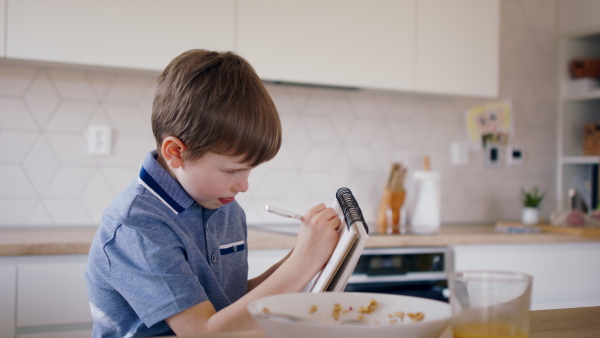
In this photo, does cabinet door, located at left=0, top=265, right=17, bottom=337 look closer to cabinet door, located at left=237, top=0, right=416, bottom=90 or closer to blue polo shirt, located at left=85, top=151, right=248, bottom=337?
blue polo shirt, located at left=85, top=151, right=248, bottom=337

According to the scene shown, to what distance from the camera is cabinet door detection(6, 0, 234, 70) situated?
6.29ft

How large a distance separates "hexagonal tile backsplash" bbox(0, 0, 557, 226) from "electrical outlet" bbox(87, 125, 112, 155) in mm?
25

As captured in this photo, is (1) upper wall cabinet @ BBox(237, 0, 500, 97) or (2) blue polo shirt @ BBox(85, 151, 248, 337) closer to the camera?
(2) blue polo shirt @ BBox(85, 151, 248, 337)

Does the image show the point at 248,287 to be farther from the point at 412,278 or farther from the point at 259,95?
the point at 412,278

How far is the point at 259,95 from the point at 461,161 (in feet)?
6.80

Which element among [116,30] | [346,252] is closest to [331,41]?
[116,30]

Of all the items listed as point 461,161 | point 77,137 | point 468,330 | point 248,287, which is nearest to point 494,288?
point 468,330

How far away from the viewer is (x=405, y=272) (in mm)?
2213

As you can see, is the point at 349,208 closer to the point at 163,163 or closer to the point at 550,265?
the point at 163,163

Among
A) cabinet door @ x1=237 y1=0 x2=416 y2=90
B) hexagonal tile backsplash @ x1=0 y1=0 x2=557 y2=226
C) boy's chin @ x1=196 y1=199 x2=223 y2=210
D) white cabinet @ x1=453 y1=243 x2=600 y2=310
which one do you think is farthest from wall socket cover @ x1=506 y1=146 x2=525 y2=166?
boy's chin @ x1=196 y1=199 x2=223 y2=210


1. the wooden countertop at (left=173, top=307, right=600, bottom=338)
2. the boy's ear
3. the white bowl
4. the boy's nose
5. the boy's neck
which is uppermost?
the boy's ear

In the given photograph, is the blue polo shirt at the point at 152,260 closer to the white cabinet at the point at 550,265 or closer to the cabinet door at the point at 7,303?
the cabinet door at the point at 7,303

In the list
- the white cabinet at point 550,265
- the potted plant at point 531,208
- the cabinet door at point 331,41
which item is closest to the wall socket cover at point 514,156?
the potted plant at point 531,208

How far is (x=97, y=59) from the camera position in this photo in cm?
200
